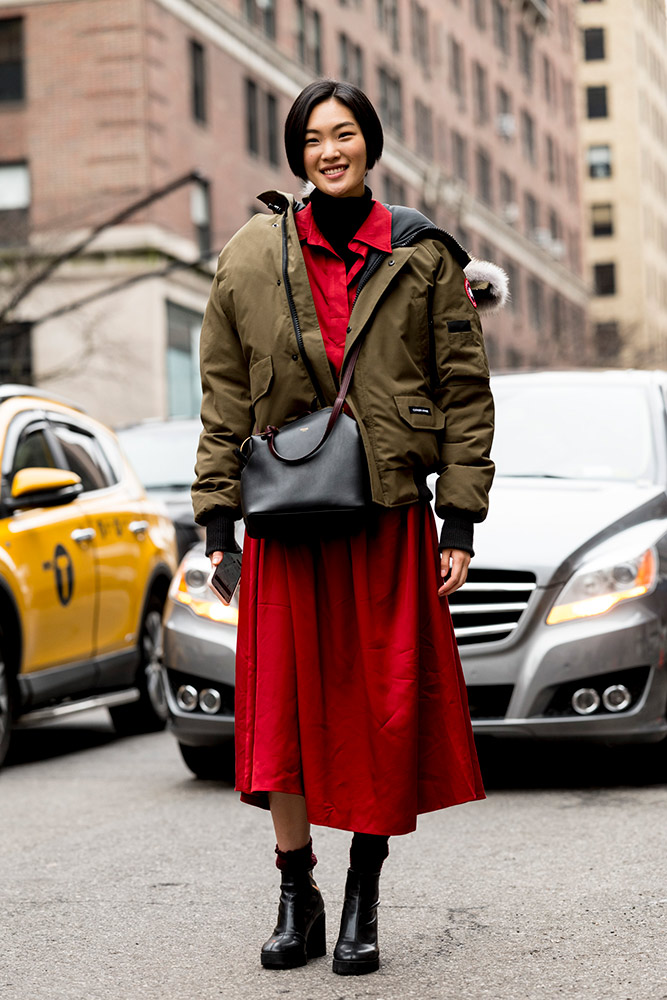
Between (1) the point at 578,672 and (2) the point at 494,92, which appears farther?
(2) the point at 494,92

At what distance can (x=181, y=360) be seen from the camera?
33.6 meters

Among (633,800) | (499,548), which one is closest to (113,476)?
(499,548)

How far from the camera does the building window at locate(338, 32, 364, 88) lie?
144 feet

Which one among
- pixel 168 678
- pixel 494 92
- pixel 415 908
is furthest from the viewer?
pixel 494 92

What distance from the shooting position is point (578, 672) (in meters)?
6.56

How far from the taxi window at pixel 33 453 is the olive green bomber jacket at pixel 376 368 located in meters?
4.10

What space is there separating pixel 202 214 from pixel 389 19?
1613 cm

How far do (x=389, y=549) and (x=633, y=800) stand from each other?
2.75 m

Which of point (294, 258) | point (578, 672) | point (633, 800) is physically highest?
point (294, 258)

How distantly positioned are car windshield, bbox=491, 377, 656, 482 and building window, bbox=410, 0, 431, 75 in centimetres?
4437

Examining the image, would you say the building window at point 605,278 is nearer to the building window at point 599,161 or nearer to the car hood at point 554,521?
the building window at point 599,161

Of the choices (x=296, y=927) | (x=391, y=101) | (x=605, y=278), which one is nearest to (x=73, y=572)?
(x=296, y=927)

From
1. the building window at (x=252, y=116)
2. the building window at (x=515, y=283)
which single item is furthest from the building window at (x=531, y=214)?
the building window at (x=252, y=116)

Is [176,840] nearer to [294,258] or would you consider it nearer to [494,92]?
[294,258]
